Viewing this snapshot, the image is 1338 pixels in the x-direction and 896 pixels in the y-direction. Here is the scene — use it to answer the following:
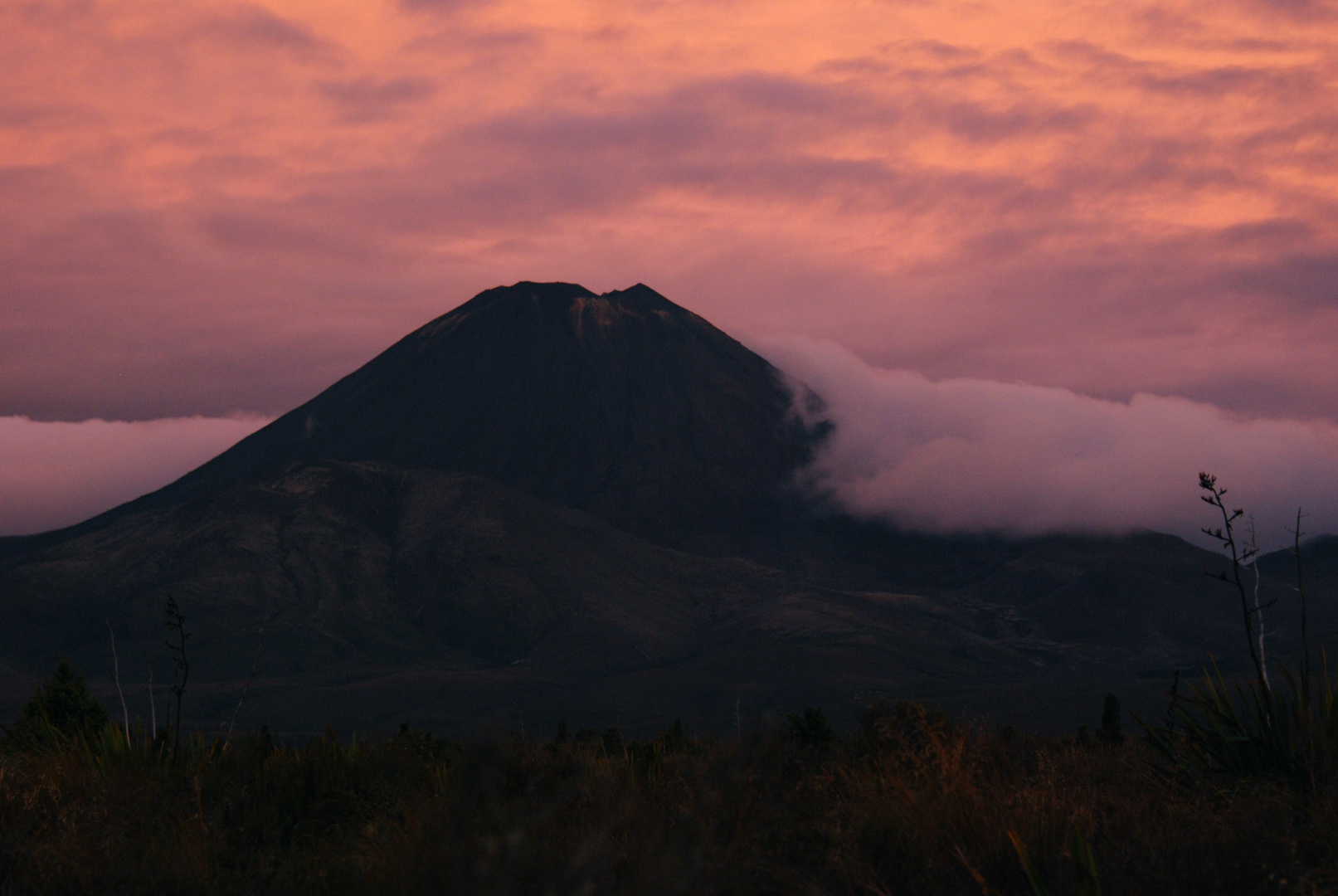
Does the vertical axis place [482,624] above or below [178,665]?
below

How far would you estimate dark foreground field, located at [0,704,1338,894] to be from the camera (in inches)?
241

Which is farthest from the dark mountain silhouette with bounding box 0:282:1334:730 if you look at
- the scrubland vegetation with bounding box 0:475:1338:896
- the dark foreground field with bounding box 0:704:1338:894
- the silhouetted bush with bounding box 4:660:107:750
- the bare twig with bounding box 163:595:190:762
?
the dark foreground field with bounding box 0:704:1338:894

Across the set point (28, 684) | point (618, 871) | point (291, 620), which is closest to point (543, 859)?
point (618, 871)

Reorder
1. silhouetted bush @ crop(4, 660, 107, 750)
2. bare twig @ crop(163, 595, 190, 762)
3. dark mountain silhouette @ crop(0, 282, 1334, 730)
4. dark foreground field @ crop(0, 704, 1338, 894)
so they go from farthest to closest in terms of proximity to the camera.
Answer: dark mountain silhouette @ crop(0, 282, 1334, 730), silhouetted bush @ crop(4, 660, 107, 750), bare twig @ crop(163, 595, 190, 762), dark foreground field @ crop(0, 704, 1338, 894)

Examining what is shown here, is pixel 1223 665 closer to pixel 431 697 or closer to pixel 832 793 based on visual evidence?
pixel 431 697

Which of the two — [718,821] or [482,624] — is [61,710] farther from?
[482,624]

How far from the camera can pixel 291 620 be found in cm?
15750

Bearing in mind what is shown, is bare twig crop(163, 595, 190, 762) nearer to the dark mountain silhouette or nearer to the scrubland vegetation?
the scrubland vegetation

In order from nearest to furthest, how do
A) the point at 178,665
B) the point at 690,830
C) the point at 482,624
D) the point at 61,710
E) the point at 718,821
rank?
the point at 690,830 → the point at 718,821 → the point at 178,665 → the point at 61,710 → the point at 482,624

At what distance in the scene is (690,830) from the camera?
6.86m

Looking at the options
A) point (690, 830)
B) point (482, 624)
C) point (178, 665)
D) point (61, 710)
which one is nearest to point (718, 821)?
point (690, 830)

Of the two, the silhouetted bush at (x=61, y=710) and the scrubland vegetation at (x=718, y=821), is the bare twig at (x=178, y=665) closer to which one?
the scrubland vegetation at (x=718, y=821)

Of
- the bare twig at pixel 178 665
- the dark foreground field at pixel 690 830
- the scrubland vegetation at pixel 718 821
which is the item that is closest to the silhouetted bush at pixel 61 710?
the bare twig at pixel 178 665

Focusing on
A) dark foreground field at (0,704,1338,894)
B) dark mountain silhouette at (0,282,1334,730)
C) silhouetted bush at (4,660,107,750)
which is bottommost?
dark mountain silhouette at (0,282,1334,730)
